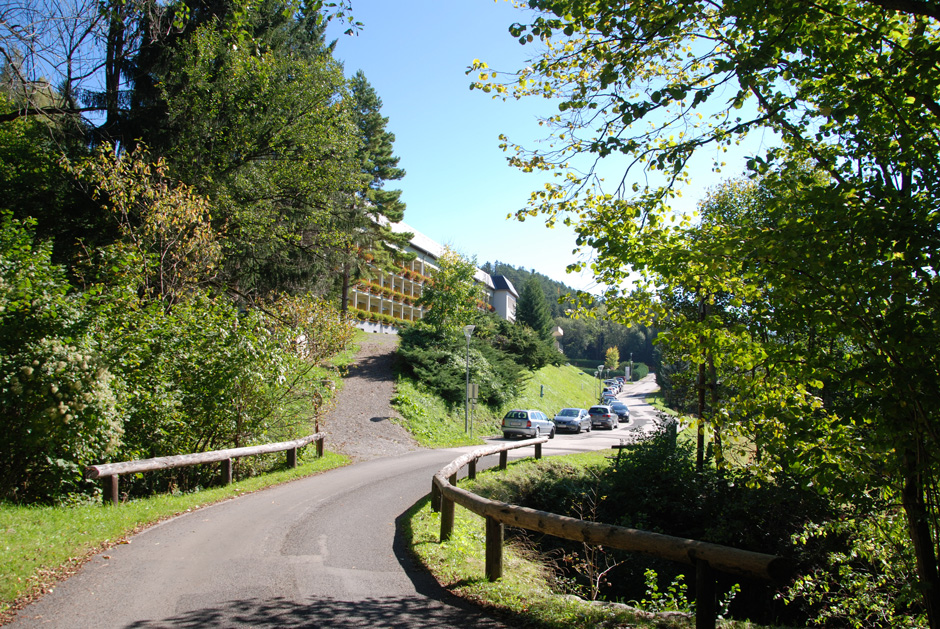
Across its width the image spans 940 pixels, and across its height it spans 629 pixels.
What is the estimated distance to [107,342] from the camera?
31.8 ft

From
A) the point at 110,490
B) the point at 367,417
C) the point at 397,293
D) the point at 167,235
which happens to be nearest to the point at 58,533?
the point at 110,490

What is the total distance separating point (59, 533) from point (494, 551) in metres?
5.21

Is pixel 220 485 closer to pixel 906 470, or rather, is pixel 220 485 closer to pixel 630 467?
pixel 630 467

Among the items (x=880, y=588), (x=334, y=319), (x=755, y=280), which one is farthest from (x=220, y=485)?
(x=880, y=588)

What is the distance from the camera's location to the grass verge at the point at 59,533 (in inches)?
215

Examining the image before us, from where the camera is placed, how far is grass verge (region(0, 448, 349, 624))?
18.0ft

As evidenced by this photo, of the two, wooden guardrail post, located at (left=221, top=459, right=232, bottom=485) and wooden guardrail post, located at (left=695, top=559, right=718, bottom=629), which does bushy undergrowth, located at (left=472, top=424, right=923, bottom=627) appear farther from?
wooden guardrail post, located at (left=221, top=459, right=232, bottom=485)

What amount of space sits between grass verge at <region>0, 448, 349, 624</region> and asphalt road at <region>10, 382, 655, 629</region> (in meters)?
0.19

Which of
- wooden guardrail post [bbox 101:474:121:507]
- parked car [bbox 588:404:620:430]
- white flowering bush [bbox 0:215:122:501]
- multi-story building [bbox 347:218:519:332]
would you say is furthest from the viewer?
multi-story building [bbox 347:218:519:332]

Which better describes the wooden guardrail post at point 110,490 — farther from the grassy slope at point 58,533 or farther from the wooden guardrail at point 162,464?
the grassy slope at point 58,533

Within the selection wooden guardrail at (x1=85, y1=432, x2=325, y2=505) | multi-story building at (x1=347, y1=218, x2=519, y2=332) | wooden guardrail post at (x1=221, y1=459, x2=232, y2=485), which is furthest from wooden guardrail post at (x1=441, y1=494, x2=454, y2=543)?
multi-story building at (x1=347, y1=218, x2=519, y2=332)

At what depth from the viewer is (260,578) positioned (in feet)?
19.8

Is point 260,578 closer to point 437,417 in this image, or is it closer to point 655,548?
point 655,548

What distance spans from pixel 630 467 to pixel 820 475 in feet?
33.9
